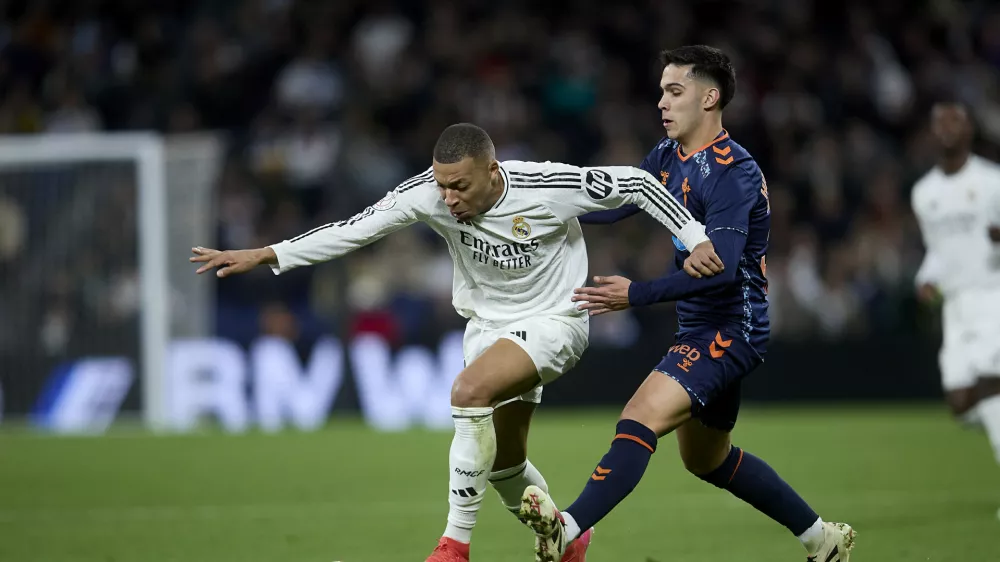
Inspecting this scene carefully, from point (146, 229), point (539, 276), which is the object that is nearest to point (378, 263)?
point (146, 229)

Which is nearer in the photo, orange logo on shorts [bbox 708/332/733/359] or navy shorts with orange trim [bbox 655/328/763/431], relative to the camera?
navy shorts with orange trim [bbox 655/328/763/431]

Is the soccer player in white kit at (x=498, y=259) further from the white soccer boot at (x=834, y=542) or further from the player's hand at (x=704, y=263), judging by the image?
the white soccer boot at (x=834, y=542)

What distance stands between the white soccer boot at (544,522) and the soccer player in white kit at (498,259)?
0.46 metres

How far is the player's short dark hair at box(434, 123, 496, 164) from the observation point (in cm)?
542

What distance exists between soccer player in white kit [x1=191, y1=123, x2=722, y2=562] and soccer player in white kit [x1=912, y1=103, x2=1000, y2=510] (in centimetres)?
336

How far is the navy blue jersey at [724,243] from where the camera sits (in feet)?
17.5

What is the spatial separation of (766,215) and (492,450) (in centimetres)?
155

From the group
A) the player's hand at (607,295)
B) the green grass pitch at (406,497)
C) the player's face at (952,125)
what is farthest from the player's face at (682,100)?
the player's face at (952,125)

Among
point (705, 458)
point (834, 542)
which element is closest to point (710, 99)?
point (705, 458)

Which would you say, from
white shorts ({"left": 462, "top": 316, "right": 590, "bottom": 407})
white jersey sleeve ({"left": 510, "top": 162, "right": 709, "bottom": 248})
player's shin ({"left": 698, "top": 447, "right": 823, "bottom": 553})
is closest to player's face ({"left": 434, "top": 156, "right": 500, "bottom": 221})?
white jersey sleeve ({"left": 510, "top": 162, "right": 709, "bottom": 248})

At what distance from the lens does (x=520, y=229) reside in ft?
18.5

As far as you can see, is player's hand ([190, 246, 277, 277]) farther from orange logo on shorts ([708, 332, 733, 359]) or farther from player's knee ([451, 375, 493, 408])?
orange logo on shorts ([708, 332, 733, 359])

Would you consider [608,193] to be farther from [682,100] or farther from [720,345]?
[720,345]

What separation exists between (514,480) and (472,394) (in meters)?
0.80
